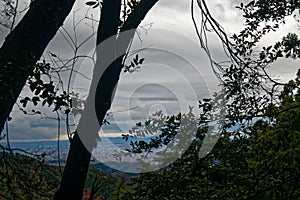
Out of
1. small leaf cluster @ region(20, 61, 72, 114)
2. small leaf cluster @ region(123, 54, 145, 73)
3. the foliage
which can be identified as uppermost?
small leaf cluster @ region(123, 54, 145, 73)

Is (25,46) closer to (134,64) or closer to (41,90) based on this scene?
(41,90)

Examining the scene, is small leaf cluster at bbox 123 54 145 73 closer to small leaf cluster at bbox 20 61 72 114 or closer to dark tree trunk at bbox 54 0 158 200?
dark tree trunk at bbox 54 0 158 200

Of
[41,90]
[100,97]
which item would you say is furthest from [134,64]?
[41,90]

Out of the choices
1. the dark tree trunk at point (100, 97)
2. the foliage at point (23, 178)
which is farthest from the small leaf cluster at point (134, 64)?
the foliage at point (23, 178)

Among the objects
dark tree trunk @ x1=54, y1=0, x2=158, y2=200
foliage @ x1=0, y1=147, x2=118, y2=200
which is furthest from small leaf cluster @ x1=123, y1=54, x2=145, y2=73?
foliage @ x1=0, y1=147, x2=118, y2=200

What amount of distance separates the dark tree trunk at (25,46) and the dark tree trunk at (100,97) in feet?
1.87

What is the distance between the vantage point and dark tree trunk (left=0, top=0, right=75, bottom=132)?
5.84 feet

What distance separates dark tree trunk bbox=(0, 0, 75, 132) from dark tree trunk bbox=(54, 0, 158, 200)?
0.57 m

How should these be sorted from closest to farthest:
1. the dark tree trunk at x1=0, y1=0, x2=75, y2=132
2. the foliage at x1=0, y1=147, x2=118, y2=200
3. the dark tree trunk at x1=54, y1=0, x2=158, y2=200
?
the dark tree trunk at x1=0, y1=0, x2=75, y2=132, the foliage at x1=0, y1=147, x2=118, y2=200, the dark tree trunk at x1=54, y1=0, x2=158, y2=200

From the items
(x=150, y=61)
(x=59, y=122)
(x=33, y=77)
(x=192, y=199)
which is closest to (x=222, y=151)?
(x=192, y=199)

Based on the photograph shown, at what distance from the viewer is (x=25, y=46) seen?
6.38 ft

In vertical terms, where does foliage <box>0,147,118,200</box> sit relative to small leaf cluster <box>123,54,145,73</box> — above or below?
below

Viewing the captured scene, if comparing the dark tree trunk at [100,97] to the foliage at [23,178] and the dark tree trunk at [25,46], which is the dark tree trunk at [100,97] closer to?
the foliage at [23,178]

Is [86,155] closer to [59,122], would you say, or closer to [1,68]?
[59,122]
